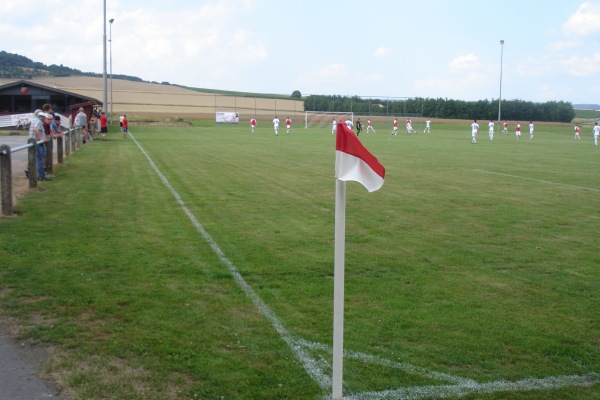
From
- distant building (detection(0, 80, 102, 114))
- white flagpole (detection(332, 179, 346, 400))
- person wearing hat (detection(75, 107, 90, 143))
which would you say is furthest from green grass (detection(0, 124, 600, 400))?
distant building (detection(0, 80, 102, 114))

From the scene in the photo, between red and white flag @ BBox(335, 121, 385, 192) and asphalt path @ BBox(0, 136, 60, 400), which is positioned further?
asphalt path @ BBox(0, 136, 60, 400)

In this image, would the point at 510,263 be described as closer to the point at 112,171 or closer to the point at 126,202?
the point at 126,202

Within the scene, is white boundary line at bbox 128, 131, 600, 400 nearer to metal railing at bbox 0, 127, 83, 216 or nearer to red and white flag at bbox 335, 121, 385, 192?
red and white flag at bbox 335, 121, 385, 192

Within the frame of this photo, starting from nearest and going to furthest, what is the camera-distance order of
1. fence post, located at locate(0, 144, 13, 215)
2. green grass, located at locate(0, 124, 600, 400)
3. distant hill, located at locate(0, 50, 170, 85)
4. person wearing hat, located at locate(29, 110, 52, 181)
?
green grass, located at locate(0, 124, 600, 400), fence post, located at locate(0, 144, 13, 215), person wearing hat, located at locate(29, 110, 52, 181), distant hill, located at locate(0, 50, 170, 85)

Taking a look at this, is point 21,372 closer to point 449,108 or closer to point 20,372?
point 20,372

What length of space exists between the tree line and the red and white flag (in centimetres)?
8405

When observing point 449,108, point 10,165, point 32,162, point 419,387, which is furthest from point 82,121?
point 449,108

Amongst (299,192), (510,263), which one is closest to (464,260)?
(510,263)

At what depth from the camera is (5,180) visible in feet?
36.0

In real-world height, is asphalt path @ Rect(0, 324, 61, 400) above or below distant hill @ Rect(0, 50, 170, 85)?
below

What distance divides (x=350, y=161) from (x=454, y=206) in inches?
376

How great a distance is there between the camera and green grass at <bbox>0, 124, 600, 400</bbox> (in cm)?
482

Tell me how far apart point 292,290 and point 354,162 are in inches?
118

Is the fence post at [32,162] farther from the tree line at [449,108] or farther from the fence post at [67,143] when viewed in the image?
the tree line at [449,108]
